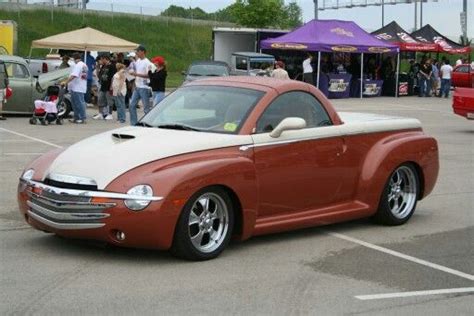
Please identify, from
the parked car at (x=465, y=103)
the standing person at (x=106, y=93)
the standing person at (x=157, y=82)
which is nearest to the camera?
the standing person at (x=157, y=82)

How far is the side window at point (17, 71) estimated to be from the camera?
1983 centimetres

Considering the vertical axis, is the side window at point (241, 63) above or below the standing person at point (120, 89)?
above

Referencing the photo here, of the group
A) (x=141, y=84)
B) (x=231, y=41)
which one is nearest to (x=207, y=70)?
(x=141, y=84)

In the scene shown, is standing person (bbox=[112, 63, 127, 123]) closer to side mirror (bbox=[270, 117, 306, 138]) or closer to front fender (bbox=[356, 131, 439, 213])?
front fender (bbox=[356, 131, 439, 213])

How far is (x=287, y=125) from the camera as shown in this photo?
6.79 meters

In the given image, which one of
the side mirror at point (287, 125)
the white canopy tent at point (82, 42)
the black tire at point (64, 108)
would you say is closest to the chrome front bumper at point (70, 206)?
the side mirror at point (287, 125)

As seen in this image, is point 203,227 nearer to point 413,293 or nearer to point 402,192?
point 413,293

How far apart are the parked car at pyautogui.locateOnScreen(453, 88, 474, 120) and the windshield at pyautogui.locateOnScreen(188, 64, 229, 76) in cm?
1061

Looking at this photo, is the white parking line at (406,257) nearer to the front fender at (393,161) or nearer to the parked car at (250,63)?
the front fender at (393,161)

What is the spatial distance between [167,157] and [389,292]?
2074 mm

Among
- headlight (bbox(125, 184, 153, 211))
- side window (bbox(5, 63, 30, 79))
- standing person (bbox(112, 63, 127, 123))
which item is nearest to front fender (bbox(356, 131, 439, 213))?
headlight (bbox(125, 184, 153, 211))

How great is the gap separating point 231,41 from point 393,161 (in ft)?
101

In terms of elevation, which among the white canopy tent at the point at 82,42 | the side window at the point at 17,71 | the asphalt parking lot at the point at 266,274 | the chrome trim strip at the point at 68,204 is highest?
the white canopy tent at the point at 82,42

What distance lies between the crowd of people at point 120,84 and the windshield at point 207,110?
887cm
